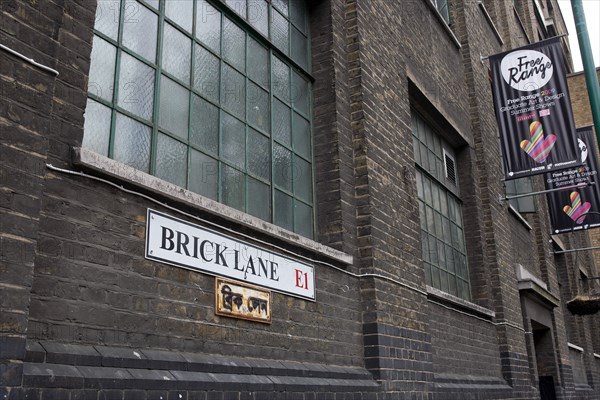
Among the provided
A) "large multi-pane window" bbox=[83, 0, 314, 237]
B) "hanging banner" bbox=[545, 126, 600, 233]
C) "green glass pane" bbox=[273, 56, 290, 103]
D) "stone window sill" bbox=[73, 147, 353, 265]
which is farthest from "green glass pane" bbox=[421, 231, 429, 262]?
"hanging banner" bbox=[545, 126, 600, 233]

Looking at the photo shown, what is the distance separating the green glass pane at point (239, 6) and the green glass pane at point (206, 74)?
767 mm

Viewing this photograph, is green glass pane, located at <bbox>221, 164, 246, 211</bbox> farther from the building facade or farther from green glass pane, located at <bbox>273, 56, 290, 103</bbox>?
green glass pane, located at <bbox>273, 56, 290, 103</bbox>

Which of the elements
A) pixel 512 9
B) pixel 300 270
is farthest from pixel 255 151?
pixel 512 9

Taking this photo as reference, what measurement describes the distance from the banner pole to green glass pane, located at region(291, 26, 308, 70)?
3947 mm

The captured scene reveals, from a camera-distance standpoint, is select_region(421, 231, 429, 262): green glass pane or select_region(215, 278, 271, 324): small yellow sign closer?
select_region(215, 278, 271, 324): small yellow sign

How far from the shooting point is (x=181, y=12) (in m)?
5.34

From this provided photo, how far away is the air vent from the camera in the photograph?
11.0m

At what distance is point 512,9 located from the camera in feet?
57.9

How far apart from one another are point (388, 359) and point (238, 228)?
8.58ft

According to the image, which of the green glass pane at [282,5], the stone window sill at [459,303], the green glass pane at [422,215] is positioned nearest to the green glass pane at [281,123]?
the green glass pane at [282,5]

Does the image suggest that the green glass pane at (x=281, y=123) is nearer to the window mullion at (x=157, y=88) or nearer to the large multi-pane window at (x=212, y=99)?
the large multi-pane window at (x=212, y=99)

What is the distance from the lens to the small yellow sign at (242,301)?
4684mm

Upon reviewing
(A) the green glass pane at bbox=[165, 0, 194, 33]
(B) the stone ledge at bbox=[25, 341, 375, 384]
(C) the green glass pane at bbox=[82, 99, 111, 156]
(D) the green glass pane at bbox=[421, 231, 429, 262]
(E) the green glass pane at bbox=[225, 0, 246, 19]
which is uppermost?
(E) the green glass pane at bbox=[225, 0, 246, 19]

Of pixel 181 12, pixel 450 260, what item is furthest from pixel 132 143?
pixel 450 260
